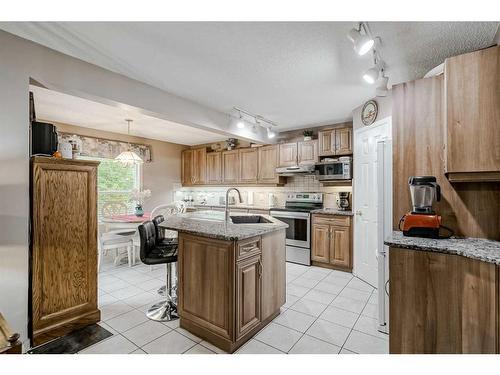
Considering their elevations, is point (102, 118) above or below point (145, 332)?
above

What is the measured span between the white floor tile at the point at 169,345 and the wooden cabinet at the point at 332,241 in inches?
103

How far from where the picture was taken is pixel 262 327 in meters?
2.26

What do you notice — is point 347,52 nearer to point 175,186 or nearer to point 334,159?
point 334,159

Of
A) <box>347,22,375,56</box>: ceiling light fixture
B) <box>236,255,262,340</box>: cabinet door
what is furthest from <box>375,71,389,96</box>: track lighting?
<box>236,255,262,340</box>: cabinet door

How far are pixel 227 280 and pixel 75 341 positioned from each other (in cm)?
139

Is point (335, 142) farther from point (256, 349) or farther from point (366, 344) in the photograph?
point (256, 349)

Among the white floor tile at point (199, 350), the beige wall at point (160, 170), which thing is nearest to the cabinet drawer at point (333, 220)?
the white floor tile at point (199, 350)

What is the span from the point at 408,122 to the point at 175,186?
5.44 metres

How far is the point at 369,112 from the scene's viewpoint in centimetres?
338

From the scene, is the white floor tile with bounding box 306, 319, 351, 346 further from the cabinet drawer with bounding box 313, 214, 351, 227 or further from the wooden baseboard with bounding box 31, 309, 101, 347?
the wooden baseboard with bounding box 31, 309, 101, 347

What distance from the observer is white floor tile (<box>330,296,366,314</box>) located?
2.65 m

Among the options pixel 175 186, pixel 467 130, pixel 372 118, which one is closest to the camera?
pixel 467 130

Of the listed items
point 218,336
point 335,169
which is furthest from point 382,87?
point 218,336
